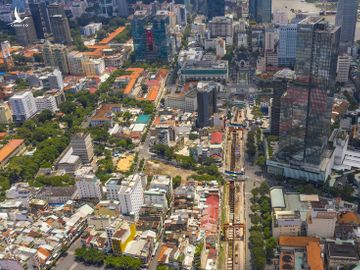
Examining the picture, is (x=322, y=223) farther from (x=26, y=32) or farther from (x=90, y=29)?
(x=90, y=29)

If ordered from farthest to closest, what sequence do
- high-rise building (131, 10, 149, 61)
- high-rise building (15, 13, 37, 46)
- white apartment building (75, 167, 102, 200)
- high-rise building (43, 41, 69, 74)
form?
high-rise building (15, 13, 37, 46)
high-rise building (131, 10, 149, 61)
high-rise building (43, 41, 69, 74)
white apartment building (75, 167, 102, 200)

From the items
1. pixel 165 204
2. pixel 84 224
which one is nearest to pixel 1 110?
pixel 84 224

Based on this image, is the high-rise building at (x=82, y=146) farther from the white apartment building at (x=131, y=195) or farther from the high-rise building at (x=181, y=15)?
the high-rise building at (x=181, y=15)

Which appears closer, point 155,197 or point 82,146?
point 155,197

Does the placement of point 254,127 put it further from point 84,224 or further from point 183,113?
point 84,224

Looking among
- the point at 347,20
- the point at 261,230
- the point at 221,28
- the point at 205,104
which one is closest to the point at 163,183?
the point at 261,230

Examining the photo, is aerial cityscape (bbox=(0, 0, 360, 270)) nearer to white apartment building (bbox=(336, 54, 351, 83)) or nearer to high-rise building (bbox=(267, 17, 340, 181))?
high-rise building (bbox=(267, 17, 340, 181))

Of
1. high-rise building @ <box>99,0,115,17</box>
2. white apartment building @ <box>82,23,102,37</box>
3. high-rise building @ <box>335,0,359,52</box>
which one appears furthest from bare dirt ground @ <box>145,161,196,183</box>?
high-rise building @ <box>99,0,115,17</box>

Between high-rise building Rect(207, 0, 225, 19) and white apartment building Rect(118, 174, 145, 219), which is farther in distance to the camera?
high-rise building Rect(207, 0, 225, 19)
